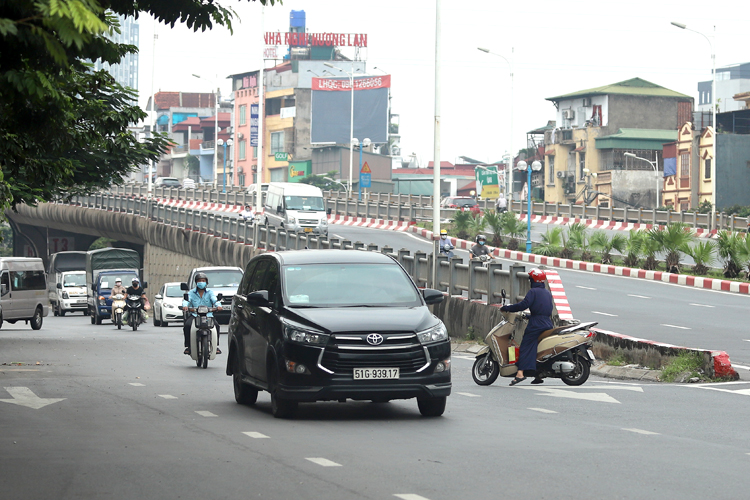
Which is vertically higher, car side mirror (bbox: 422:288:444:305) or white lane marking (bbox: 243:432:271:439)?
car side mirror (bbox: 422:288:444:305)

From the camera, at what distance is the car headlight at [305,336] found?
36.0ft

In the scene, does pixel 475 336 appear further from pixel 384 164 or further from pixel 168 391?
pixel 384 164

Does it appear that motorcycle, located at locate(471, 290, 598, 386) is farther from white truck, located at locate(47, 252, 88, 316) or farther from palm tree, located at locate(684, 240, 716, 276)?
white truck, located at locate(47, 252, 88, 316)

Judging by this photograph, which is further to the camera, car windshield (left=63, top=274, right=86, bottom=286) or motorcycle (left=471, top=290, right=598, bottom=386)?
car windshield (left=63, top=274, right=86, bottom=286)

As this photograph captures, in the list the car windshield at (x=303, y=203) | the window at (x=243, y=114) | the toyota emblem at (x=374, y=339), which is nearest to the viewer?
the toyota emblem at (x=374, y=339)

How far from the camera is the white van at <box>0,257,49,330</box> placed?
126 feet

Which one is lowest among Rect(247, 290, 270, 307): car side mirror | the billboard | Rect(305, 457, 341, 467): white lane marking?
Rect(305, 457, 341, 467): white lane marking

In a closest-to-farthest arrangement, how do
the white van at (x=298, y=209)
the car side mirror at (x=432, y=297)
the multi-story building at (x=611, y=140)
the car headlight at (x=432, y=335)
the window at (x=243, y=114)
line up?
1. the car headlight at (x=432, y=335)
2. the car side mirror at (x=432, y=297)
3. the white van at (x=298, y=209)
4. the multi-story building at (x=611, y=140)
5. the window at (x=243, y=114)

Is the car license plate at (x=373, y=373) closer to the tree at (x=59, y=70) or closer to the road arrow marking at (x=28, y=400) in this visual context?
the tree at (x=59, y=70)

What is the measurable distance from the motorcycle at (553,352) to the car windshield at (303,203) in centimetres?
4169

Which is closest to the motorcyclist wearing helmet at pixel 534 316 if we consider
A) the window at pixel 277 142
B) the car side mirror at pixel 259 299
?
the car side mirror at pixel 259 299

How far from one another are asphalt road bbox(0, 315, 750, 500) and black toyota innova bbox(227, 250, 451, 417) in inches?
14.1

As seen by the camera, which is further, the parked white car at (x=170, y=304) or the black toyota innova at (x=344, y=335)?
the parked white car at (x=170, y=304)

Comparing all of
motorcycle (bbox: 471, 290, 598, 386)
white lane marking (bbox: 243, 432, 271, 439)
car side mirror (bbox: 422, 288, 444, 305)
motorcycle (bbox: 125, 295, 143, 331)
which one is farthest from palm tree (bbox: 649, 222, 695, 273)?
white lane marking (bbox: 243, 432, 271, 439)
